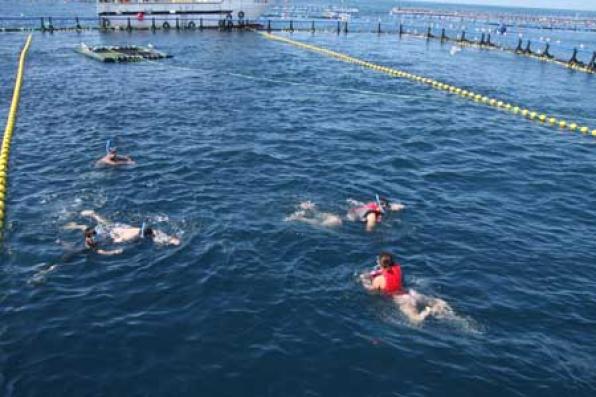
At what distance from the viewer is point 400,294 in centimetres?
1683

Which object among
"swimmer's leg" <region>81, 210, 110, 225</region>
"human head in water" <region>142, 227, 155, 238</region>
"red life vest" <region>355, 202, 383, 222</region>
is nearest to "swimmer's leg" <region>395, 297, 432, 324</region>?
"red life vest" <region>355, 202, 383, 222</region>

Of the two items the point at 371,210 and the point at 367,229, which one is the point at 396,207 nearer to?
the point at 371,210

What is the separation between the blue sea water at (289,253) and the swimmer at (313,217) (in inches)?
23.1

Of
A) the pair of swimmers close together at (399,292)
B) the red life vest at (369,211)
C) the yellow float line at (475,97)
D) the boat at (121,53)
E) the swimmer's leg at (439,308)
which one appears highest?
the boat at (121,53)

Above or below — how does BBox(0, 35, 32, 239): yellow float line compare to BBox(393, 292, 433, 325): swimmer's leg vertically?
above

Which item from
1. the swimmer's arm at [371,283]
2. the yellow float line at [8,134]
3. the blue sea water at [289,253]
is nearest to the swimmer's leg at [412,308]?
the blue sea water at [289,253]

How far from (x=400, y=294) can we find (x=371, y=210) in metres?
5.06

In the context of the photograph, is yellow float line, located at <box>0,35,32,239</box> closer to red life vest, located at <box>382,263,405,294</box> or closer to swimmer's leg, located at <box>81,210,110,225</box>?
swimmer's leg, located at <box>81,210,110,225</box>

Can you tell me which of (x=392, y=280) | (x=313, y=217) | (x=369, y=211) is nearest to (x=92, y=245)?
(x=313, y=217)

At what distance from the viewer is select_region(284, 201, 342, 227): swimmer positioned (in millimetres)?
21766

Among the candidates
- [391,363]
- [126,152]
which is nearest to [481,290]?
[391,363]

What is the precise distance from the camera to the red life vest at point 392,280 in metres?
16.6

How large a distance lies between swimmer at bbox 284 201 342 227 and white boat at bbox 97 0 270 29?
240ft

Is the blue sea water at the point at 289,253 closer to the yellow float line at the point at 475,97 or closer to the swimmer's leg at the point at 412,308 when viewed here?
the swimmer's leg at the point at 412,308
